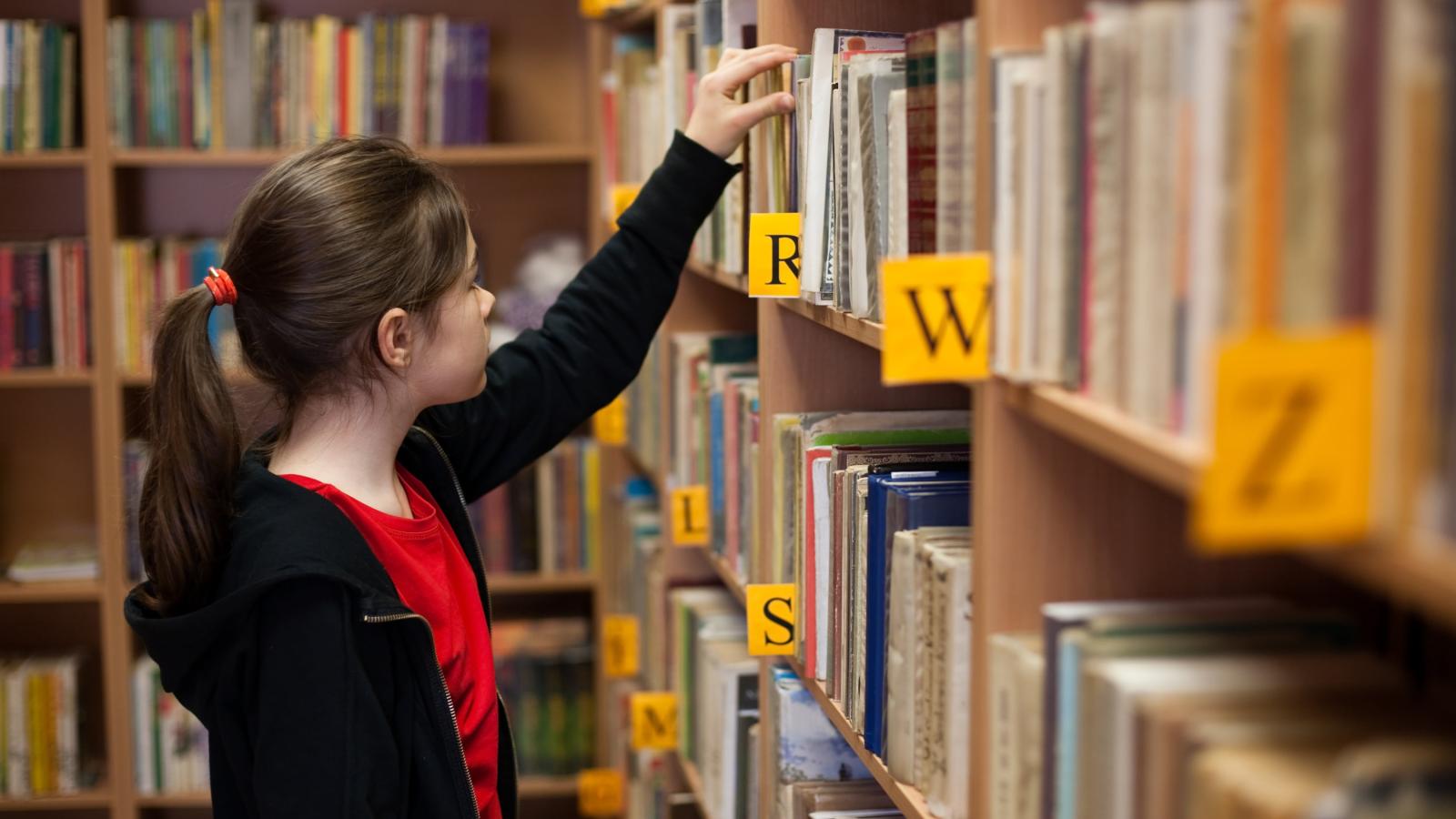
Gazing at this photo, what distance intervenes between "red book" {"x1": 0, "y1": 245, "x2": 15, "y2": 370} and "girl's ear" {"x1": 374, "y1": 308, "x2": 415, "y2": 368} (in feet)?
5.70

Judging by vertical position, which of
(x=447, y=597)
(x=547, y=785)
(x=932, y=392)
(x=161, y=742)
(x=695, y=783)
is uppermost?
(x=932, y=392)

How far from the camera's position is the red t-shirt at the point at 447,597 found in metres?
1.53

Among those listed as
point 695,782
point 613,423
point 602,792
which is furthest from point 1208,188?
point 602,792

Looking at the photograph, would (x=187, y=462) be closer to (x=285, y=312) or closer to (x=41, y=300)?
(x=285, y=312)

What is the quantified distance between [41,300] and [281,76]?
650mm

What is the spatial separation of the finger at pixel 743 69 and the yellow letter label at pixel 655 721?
110 cm

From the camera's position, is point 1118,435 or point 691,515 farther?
point 691,515

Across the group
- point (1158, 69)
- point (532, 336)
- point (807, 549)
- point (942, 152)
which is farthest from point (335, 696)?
point (1158, 69)

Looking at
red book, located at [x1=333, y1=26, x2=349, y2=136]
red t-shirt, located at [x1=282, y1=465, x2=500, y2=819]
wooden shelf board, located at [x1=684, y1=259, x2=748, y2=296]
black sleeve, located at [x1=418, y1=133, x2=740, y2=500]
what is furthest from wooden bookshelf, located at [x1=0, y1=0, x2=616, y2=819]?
red t-shirt, located at [x1=282, y1=465, x2=500, y2=819]

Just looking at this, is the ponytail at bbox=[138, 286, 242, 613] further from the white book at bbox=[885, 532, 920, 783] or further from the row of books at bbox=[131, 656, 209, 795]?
the row of books at bbox=[131, 656, 209, 795]

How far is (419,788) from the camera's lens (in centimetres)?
149

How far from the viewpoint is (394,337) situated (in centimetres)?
154

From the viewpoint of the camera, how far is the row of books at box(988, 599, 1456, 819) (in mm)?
671

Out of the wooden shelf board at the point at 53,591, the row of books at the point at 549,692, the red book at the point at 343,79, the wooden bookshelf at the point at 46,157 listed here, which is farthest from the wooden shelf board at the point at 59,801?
the red book at the point at 343,79
